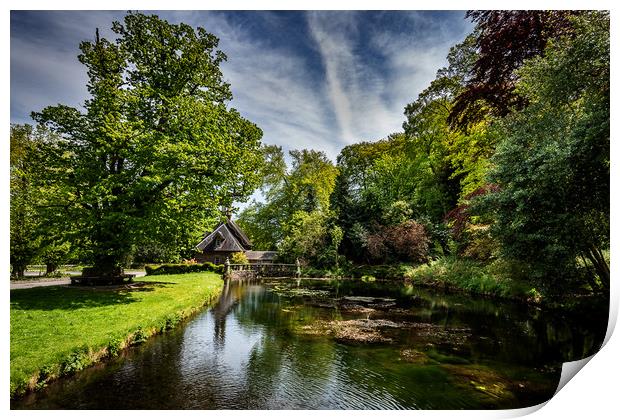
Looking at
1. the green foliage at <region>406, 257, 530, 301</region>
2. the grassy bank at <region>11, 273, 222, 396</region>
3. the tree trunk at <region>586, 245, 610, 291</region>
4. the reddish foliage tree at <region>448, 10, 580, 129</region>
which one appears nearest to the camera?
the grassy bank at <region>11, 273, 222, 396</region>

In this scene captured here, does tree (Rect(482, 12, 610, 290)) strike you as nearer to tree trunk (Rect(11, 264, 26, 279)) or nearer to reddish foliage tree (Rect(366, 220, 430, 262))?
reddish foliage tree (Rect(366, 220, 430, 262))

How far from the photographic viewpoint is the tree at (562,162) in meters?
6.50

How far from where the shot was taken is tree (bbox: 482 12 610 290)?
650cm

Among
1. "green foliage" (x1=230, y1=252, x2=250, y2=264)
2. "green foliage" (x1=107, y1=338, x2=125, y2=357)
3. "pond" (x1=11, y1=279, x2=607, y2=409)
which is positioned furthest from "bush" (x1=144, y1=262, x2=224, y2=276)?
"green foliage" (x1=107, y1=338, x2=125, y2=357)

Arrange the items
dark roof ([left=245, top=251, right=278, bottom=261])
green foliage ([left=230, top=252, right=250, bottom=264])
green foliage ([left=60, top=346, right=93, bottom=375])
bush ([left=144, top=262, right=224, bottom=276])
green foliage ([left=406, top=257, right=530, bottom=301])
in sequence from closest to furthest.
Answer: green foliage ([left=60, top=346, right=93, bottom=375]) → green foliage ([left=406, top=257, right=530, bottom=301]) → bush ([left=144, top=262, right=224, bottom=276]) → green foliage ([left=230, top=252, right=250, bottom=264]) → dark roof ([left=245, top=251, right=278, bottom=261])

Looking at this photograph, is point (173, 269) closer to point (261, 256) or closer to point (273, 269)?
point (273, 269)

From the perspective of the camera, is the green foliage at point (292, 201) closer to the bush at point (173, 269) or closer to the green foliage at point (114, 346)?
the bush at point (173, 269)

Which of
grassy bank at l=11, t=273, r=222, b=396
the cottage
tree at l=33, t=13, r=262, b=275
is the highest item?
tree at l=33, t=13, r=262, b=275

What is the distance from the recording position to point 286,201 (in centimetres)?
3347

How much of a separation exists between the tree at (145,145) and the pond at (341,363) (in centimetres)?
378

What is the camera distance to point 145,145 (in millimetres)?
9891

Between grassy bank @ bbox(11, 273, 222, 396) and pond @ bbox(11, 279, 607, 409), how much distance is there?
0.27m

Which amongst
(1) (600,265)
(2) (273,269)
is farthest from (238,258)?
(1) (600,265)
